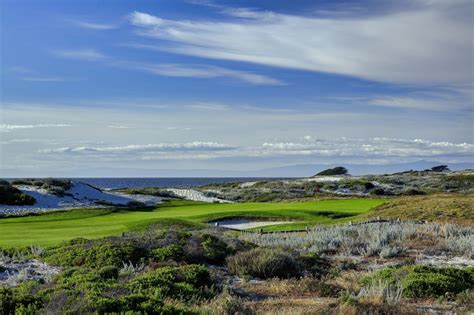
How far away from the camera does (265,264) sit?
46.4 ft

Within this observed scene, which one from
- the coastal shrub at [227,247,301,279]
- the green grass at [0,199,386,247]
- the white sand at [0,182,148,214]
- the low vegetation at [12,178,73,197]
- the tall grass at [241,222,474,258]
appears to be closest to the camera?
the coastal shrub at [227,247,301,279]

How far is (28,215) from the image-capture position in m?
37.4

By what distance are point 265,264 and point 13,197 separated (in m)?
34.4

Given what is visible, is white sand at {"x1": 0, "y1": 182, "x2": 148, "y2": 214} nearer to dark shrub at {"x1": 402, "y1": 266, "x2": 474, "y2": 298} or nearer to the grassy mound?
the grassy mound

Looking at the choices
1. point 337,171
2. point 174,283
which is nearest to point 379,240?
point 174,283

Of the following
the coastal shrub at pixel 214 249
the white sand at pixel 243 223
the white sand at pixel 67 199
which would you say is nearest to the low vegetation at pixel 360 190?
the white sand at pixel 67 199

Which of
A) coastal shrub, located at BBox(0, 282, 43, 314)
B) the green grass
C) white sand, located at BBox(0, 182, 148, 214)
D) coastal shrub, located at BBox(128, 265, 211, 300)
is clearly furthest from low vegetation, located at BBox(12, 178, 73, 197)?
coastal shrub, located at BBox(0, 282, 43, 314)

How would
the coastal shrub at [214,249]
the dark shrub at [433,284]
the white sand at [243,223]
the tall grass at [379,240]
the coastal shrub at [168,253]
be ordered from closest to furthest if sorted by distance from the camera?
the dark shrub at [433,284], the coastal shrub at [168,253], the coastal shrub at [214,249], the tall grass at [379,240], the white sand at [243,223]

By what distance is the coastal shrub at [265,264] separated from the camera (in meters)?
14.1

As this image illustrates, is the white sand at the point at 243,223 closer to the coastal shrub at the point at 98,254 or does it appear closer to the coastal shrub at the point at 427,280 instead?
the coastal shrub at the point at 98,254

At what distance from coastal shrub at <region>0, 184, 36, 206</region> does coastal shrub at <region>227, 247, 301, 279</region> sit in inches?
1297

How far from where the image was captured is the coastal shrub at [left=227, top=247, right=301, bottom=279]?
1412 centimetres

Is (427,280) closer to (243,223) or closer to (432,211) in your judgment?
(432,211)

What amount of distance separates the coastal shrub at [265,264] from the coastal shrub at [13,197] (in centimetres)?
3293
